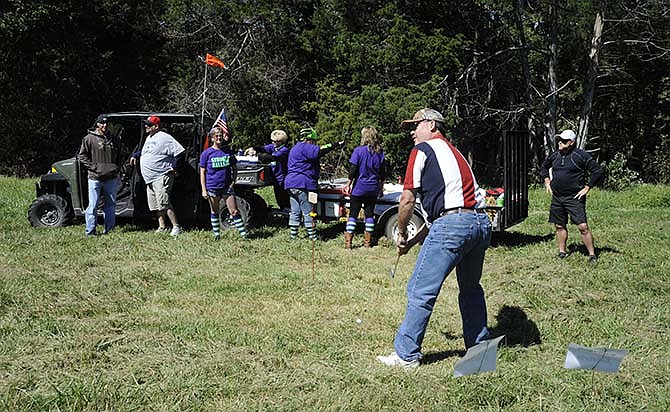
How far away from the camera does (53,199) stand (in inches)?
418

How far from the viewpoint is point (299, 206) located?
978cm

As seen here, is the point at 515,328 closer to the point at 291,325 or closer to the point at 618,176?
the point at 291,325

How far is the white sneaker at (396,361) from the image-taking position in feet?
15.1

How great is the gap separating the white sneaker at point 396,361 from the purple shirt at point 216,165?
17.5 feet

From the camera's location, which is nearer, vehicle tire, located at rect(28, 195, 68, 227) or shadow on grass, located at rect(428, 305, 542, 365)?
shadow on grass, located at rect(428, 305, 542, 365)

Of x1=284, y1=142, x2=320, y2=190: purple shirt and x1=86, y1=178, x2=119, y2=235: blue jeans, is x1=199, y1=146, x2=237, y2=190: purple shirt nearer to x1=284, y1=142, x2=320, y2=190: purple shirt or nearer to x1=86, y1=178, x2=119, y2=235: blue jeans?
x1=284, y1=142, x2=320, y2=190: purple shirt

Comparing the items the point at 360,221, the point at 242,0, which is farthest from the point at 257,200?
the point at 242,0

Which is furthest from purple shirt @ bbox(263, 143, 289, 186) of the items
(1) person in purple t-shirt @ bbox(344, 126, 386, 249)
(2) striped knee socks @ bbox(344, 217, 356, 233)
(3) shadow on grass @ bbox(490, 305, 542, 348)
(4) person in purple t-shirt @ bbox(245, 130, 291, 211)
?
(3) shadow on grass @ bbox(490, 305, 542, 348)

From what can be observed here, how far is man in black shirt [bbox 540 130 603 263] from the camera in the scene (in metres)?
8.25

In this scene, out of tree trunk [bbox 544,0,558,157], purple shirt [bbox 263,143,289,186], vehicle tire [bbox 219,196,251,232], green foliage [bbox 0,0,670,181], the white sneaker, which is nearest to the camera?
the white sneaker

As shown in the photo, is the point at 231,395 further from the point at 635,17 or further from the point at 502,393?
the point at 635,17

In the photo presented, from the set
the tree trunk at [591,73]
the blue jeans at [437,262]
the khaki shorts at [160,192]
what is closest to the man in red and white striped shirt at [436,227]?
the blue jeans at [437,262]

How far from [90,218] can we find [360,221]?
157 inches

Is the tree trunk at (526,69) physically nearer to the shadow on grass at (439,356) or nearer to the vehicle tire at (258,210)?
the vehicle tire at (258,210)
